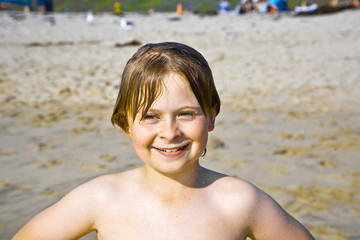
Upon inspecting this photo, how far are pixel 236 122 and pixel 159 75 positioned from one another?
3799 mm

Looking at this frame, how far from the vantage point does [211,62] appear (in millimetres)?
8648

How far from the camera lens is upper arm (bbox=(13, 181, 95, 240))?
167 centimetres

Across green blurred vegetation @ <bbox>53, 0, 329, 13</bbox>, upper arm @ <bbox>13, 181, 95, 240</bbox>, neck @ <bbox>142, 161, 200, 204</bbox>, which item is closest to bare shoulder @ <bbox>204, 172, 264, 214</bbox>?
neck @ <bbox>142, 161, 200, 204</bbox>

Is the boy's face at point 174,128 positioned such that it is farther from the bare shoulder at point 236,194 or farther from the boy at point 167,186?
the bare shoulder at point 236,194

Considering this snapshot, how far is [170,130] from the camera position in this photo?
58.3 inches

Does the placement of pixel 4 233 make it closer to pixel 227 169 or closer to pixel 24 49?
pixel 227 169

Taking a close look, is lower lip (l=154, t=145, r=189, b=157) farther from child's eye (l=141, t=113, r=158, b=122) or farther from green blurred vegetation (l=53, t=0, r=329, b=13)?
green blurred vegetation (l=53, t=0, r=329, b=13)

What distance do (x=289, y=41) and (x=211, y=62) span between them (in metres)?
3.18

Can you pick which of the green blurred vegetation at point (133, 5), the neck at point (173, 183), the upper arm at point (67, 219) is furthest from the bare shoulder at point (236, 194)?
the green blurred vegetation at point (133, 5)

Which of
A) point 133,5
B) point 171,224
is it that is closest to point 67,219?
point 171,224

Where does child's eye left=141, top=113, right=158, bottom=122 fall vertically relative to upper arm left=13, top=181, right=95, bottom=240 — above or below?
above

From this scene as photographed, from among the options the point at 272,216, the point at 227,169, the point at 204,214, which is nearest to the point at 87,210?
the point at 204,214

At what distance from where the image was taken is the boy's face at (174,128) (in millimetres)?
1492

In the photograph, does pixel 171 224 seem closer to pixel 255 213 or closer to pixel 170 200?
pixel 170 200
